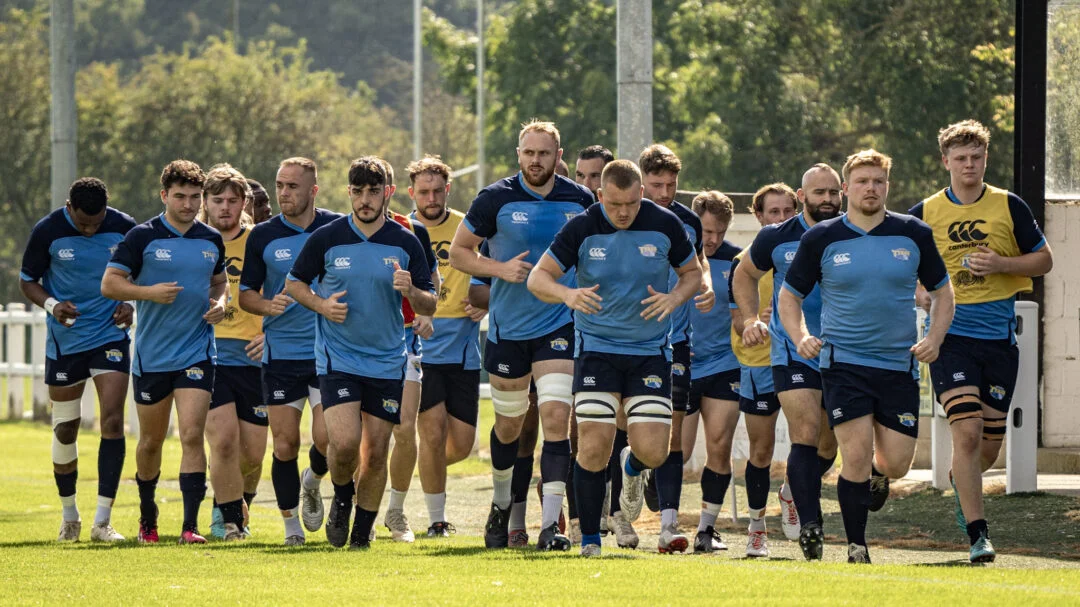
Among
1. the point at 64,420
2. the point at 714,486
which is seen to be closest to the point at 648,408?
the point at 714,486

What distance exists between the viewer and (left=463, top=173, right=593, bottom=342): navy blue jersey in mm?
11656

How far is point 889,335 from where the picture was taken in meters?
10.5

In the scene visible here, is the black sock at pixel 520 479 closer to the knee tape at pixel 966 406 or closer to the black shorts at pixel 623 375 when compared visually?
the black shorts at pixel 623 375

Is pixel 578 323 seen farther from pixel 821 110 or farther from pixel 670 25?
pixel 670 25

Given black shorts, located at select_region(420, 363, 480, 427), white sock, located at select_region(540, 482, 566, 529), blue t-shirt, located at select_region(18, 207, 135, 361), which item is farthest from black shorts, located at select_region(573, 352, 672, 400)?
blue t-shirt, located at select_region(18, 207, 135, 361)

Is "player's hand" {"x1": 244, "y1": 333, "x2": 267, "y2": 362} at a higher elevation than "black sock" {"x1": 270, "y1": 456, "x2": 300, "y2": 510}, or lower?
higher

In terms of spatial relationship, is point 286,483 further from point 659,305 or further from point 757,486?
point 659,305

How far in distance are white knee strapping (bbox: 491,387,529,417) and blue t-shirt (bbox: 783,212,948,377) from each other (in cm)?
219

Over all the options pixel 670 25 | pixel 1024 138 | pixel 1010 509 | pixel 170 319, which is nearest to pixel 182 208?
pixel 170 319

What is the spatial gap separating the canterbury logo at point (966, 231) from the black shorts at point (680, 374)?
6.63ft

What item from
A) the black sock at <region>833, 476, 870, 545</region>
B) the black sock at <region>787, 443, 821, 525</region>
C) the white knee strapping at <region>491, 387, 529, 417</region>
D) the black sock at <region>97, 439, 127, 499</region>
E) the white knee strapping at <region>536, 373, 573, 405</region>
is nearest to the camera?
the black sock at <region>833, 476, 870, 545</region>

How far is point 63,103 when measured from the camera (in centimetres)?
2098

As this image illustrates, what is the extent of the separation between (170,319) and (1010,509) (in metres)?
6.26

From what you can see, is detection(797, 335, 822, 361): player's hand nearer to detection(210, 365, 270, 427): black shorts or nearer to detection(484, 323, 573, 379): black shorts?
detection(484, 323, 573, 379): black shorts
